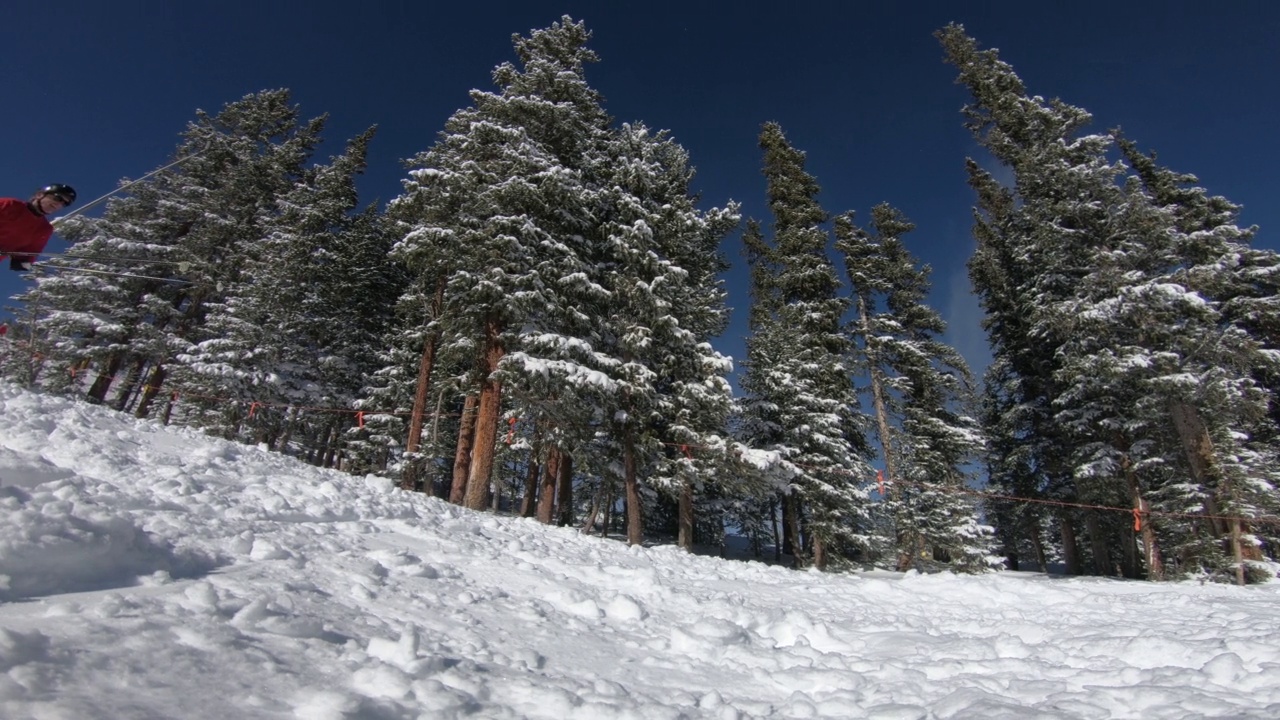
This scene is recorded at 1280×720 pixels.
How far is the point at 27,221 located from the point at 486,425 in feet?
28.1

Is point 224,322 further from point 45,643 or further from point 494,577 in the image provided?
point 45,643

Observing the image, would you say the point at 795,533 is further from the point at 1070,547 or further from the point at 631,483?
the point at 1070,547

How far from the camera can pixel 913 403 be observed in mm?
21672

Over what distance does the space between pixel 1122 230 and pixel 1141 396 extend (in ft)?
17.4

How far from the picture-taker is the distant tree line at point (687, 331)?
1559cm

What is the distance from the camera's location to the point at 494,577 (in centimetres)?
629

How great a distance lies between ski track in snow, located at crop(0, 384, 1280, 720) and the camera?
2865 mm

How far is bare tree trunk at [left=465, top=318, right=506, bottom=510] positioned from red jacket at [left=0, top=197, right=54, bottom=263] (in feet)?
25.5

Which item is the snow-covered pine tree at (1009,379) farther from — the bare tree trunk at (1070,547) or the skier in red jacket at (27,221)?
the skier in red jacket at (27,221)

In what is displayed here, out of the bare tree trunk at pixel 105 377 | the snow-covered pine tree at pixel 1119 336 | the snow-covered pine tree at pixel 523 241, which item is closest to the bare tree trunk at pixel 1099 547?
the snow-covered pine tree at pixel 1119 336

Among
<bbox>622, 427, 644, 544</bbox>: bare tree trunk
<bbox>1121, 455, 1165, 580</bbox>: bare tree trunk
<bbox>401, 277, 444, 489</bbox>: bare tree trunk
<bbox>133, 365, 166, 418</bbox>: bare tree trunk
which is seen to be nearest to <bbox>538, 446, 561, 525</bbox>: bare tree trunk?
<bbox>622, 427, 644, 544</bbox>: bare tree trunk

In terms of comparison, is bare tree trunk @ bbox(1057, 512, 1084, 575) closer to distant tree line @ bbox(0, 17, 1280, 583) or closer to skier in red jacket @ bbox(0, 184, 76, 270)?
distant tree line @ bbox(0, 17, 1280, 583)

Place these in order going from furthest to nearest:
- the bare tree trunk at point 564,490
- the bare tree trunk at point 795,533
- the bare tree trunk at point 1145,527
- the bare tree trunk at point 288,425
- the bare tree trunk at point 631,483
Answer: the bare tree trunk at point 288,425 → the bare tree trunk at point 795,533 → the bare tree trunk at point 564,490 → the bare tree trunk at point 1145,527 → the bare tree trunk at point 631,483

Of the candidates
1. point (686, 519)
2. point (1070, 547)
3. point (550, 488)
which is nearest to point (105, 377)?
point (550, 488)
